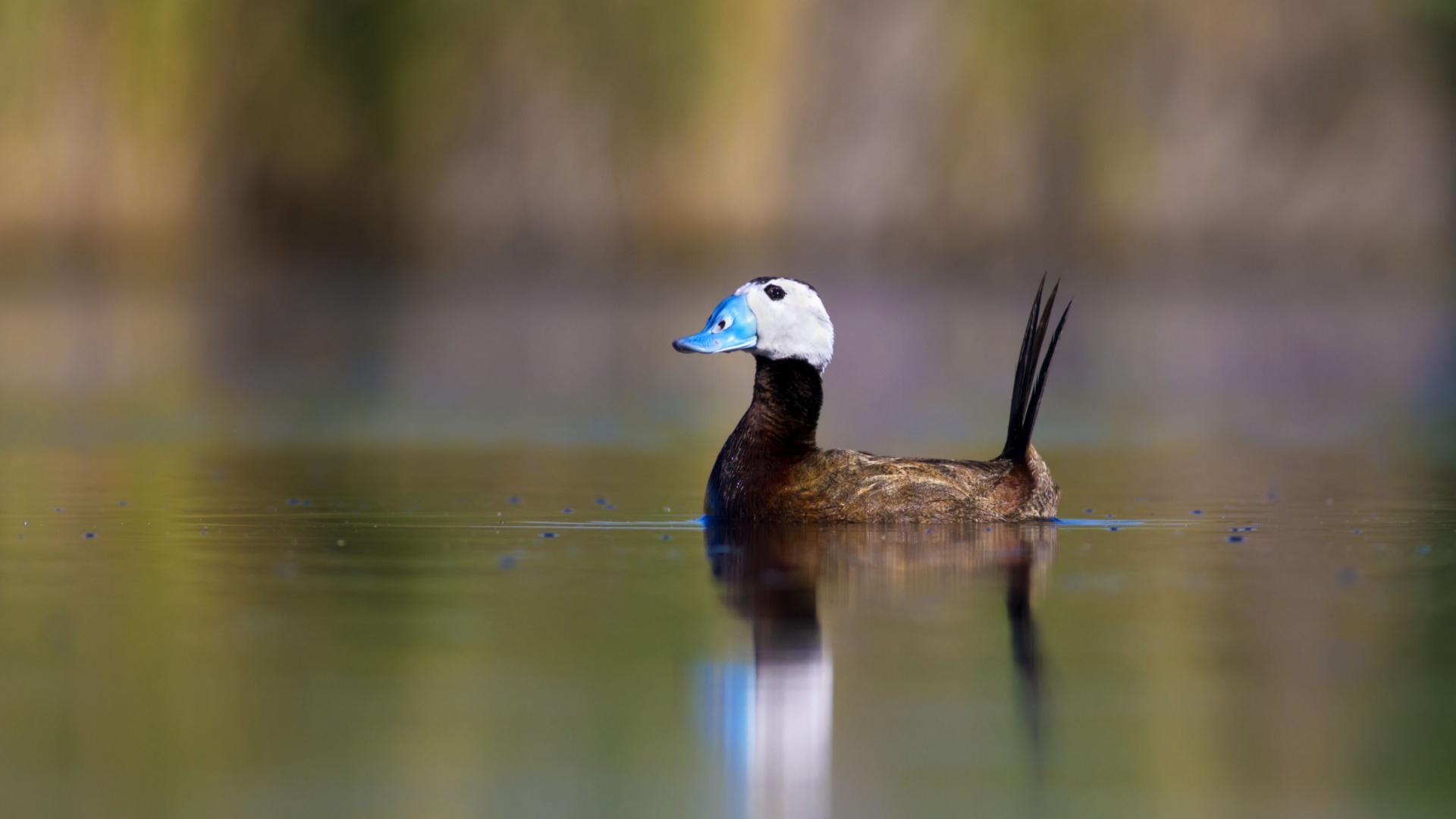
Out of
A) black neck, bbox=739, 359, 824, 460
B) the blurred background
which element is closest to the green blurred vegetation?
the blurred background

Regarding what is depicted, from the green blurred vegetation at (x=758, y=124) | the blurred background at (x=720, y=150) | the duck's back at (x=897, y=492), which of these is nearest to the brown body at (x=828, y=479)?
the duck's back at (x=897, y=492)

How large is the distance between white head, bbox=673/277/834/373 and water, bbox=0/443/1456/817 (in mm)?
833

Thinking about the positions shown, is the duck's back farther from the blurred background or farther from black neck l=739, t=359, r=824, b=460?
the blurred background

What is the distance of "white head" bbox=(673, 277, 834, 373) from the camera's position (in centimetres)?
994

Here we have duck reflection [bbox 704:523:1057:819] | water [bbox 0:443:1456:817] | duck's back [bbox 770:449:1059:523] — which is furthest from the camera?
duck's back [bbox 770:449:1059:523]

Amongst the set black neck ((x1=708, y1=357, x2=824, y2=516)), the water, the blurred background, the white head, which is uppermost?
the blurred background

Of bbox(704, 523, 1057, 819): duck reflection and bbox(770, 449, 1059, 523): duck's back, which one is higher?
bbox(770, 449, 1059, 523): duck's back

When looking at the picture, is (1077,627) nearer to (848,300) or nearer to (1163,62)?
(848,300)

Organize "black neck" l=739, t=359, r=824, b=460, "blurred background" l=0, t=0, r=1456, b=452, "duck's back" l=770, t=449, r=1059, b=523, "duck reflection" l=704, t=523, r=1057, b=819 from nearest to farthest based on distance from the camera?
1. "duck reflection" l=704, t=523, r=1057, b=819
2. "duck's back" l=770, t=449, r=1059, b=523
3. "black neck" l=739, t=359, r=824, b=460
4. "blurred background" l=0, t=0, r=1456, b=452

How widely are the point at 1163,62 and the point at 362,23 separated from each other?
44.9 feet

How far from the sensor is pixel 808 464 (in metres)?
9.97

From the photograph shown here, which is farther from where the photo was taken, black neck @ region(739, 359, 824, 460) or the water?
black neck @ region(739, 359, 824, 460)

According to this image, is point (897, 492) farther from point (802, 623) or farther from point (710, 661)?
point (710, 661)

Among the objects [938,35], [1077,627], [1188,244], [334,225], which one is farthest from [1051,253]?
[1077,627]
